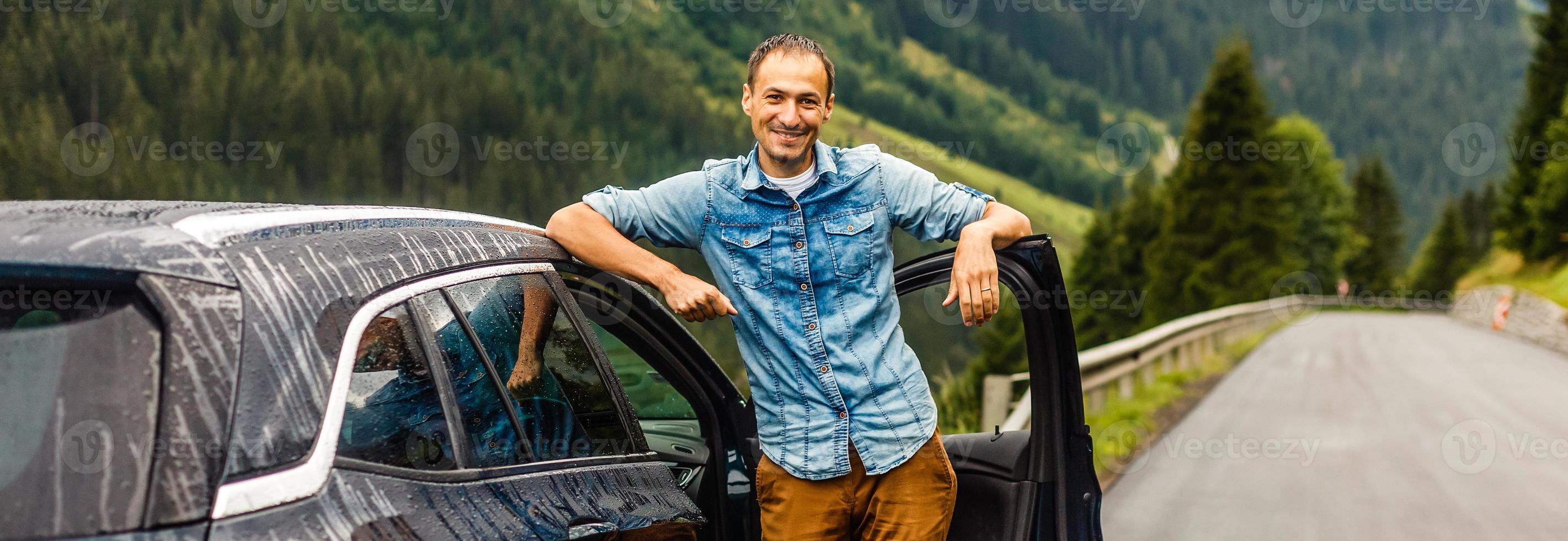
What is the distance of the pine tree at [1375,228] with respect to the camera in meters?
117

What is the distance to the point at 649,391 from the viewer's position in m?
4.15

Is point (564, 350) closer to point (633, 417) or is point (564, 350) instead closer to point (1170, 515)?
A: point (633, 417)

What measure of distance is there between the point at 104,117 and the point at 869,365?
85375 mm

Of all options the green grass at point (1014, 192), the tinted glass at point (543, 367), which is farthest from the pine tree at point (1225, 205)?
the green grass at point (1014, 192)

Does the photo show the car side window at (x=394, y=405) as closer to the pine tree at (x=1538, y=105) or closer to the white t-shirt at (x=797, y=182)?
the white t-shirt at (x=797, y=182)

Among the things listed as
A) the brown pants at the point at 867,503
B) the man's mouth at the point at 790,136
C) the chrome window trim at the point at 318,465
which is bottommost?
the brown pants at the point at 867,503

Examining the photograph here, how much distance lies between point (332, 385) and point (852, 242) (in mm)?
1470

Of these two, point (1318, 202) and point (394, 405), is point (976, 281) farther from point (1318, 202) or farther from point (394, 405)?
point (1318, 202)

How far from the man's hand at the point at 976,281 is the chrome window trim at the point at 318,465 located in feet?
4.16

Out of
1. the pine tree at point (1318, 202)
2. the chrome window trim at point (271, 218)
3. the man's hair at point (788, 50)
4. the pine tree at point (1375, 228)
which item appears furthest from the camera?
the pine tree at point (1375, 228)

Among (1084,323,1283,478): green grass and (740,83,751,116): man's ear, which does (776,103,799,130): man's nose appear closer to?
(740,83,751,116): man's ear

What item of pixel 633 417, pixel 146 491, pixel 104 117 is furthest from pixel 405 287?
pixel 104 117

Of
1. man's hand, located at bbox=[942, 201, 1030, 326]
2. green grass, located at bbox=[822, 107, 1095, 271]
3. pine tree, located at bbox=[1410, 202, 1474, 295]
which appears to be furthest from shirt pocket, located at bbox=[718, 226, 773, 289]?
green grass, located at bbox=[822, 107, 1095, 271]

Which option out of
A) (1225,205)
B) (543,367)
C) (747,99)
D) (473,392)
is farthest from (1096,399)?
(1225,205)
